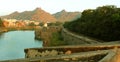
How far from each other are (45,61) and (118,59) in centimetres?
210

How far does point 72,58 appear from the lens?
8445mm

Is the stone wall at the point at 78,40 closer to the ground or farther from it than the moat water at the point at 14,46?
farther from it

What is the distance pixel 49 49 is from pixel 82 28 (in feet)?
68.7

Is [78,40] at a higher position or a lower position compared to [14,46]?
higher

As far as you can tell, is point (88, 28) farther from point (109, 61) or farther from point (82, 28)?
point (109, 61)

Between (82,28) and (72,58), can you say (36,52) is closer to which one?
(72,58)

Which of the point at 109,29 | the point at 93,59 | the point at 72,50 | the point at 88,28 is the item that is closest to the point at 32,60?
the point at 93,59

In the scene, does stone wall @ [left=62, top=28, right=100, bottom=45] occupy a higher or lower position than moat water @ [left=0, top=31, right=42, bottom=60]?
higher

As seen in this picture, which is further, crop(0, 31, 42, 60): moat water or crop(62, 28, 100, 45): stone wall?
crop(0, 31, 42, 60): moat water

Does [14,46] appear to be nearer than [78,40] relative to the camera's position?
No

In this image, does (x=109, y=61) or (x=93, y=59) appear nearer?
(x=109, y=61)

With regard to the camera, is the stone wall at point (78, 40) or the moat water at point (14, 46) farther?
the moat water at point (14, 46)

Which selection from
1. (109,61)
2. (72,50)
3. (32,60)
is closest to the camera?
(109,61)

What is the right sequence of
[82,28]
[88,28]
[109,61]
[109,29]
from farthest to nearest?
[82,28] < [88,28] < [109,29] < [109,61]
